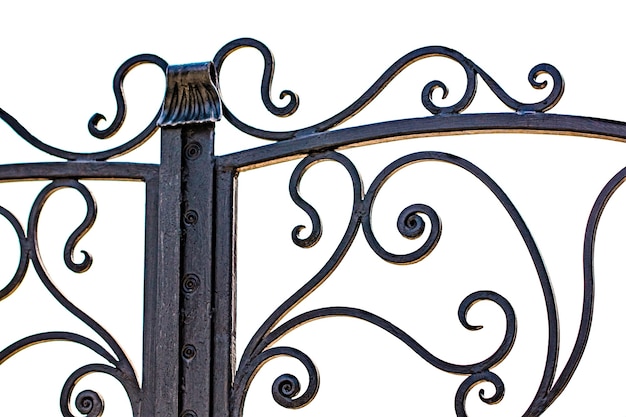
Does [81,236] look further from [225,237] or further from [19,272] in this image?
[225,237]

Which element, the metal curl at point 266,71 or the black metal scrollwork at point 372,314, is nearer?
the black metal scrollwork at point 372,314

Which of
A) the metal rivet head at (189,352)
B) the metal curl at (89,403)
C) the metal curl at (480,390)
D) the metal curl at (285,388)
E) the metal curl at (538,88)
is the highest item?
the metal curl at (538,88)

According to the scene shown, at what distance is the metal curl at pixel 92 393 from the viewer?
1.81 metres

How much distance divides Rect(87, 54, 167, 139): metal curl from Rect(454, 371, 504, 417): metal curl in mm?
546

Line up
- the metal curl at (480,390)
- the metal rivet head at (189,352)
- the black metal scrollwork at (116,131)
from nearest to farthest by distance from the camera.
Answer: the metal curl at (480,390) < the metal rivet head at (189,352) < the black metal scrollwork at (116,131)

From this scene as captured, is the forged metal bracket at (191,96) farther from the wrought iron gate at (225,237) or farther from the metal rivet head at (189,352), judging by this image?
Answer: the metal rivet head at (189,352)

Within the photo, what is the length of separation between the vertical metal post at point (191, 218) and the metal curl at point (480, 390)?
29 centimetres

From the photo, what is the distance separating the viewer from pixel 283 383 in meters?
1.75

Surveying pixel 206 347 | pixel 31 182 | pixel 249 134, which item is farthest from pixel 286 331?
pixel 31 182

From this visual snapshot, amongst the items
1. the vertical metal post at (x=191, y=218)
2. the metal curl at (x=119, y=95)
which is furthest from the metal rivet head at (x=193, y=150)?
the metal curl at (x=119, y=95)

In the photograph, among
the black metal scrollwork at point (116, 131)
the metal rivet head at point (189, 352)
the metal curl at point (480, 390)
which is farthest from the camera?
the black metal scrollwork at point (116, 131)

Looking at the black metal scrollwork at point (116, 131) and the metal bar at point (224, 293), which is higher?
the black metal scrollwork at point (116, 131)

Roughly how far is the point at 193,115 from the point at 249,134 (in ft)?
0.24

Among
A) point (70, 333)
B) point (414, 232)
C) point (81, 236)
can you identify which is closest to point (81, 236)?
point (81, 236)
